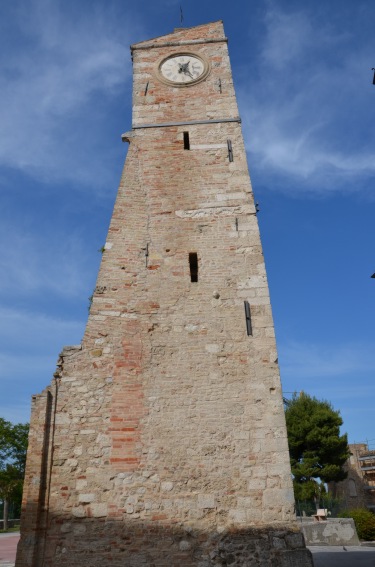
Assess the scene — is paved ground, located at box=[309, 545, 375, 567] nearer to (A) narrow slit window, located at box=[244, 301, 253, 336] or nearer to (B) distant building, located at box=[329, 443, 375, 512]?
(A) narrow slit window, located at box=[244, 301, 253, 336]

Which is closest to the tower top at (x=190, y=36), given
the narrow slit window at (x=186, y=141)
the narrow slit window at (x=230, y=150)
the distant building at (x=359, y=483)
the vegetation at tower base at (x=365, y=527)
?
the narrow slit window at (x=186, y=141)

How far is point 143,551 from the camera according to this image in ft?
21.7

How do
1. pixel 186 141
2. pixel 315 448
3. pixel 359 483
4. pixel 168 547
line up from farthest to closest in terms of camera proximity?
pixel 359 483
pixel 315 448
pixel 186 141
pixel 168 547

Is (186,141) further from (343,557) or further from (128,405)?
(343,557)

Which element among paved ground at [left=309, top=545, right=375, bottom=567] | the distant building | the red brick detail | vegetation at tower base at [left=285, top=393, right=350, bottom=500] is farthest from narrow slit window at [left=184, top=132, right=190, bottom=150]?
the distant building

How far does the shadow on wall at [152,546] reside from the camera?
655 centimetres

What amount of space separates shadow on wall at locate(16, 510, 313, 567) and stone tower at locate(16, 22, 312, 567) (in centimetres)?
2

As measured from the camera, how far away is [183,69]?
11852 mm

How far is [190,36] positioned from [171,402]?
1042 cm

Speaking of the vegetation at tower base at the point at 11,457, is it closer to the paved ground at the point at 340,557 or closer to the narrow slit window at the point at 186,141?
the paved ground at the point at 340,557

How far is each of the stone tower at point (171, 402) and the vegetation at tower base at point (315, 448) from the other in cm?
2136

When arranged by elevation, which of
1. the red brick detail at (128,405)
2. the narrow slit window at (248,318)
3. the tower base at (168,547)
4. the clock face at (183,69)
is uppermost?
the clock face at (183,69)

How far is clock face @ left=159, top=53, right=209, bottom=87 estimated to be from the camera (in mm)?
11547

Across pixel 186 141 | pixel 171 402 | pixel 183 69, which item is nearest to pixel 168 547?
pixel 171 402
